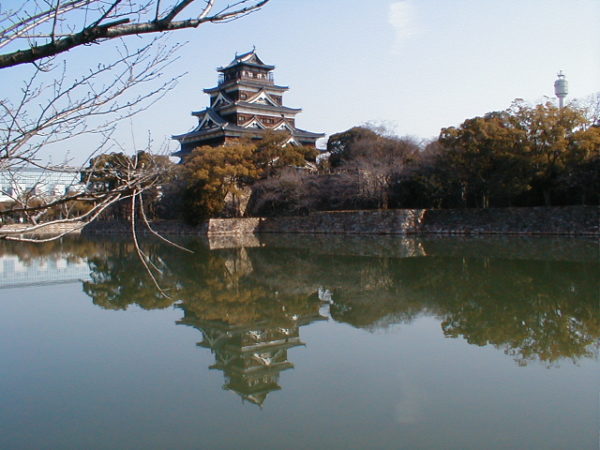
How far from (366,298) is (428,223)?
12.6m

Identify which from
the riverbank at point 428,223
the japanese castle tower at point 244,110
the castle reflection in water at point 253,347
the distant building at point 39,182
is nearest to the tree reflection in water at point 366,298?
the castle reflection in water at point 253,347

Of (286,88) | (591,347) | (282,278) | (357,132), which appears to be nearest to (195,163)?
(357,132)

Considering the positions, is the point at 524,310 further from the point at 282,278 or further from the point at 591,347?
the point at 282,278

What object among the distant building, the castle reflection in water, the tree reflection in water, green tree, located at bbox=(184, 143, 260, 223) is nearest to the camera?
the distant building

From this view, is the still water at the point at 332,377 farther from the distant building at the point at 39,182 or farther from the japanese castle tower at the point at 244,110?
the japanese castle tower at the point at 244,110

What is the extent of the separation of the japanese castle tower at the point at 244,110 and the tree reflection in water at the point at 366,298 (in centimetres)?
1718

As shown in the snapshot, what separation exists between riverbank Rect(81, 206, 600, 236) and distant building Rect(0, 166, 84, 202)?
15.8m

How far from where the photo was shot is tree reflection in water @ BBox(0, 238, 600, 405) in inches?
191

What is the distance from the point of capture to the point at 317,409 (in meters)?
3.46

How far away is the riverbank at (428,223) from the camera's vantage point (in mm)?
16203

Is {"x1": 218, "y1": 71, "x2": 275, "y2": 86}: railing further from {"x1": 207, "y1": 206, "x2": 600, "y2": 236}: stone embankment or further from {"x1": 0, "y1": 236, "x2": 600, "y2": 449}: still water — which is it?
{"x1": 0, "y1": 236, "x2": 600, "y2": 449}: still water

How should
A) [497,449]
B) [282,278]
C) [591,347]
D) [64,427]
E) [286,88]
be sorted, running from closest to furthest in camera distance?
[497,449] < [64,427] < [591,347] < [282,278] < [286,88]

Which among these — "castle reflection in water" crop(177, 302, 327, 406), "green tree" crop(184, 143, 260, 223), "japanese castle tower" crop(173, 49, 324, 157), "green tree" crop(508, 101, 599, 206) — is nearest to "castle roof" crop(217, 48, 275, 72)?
"japanese castle tower" crop(173, 49, 324, 157)

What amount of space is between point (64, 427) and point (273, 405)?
1264 millimetres
